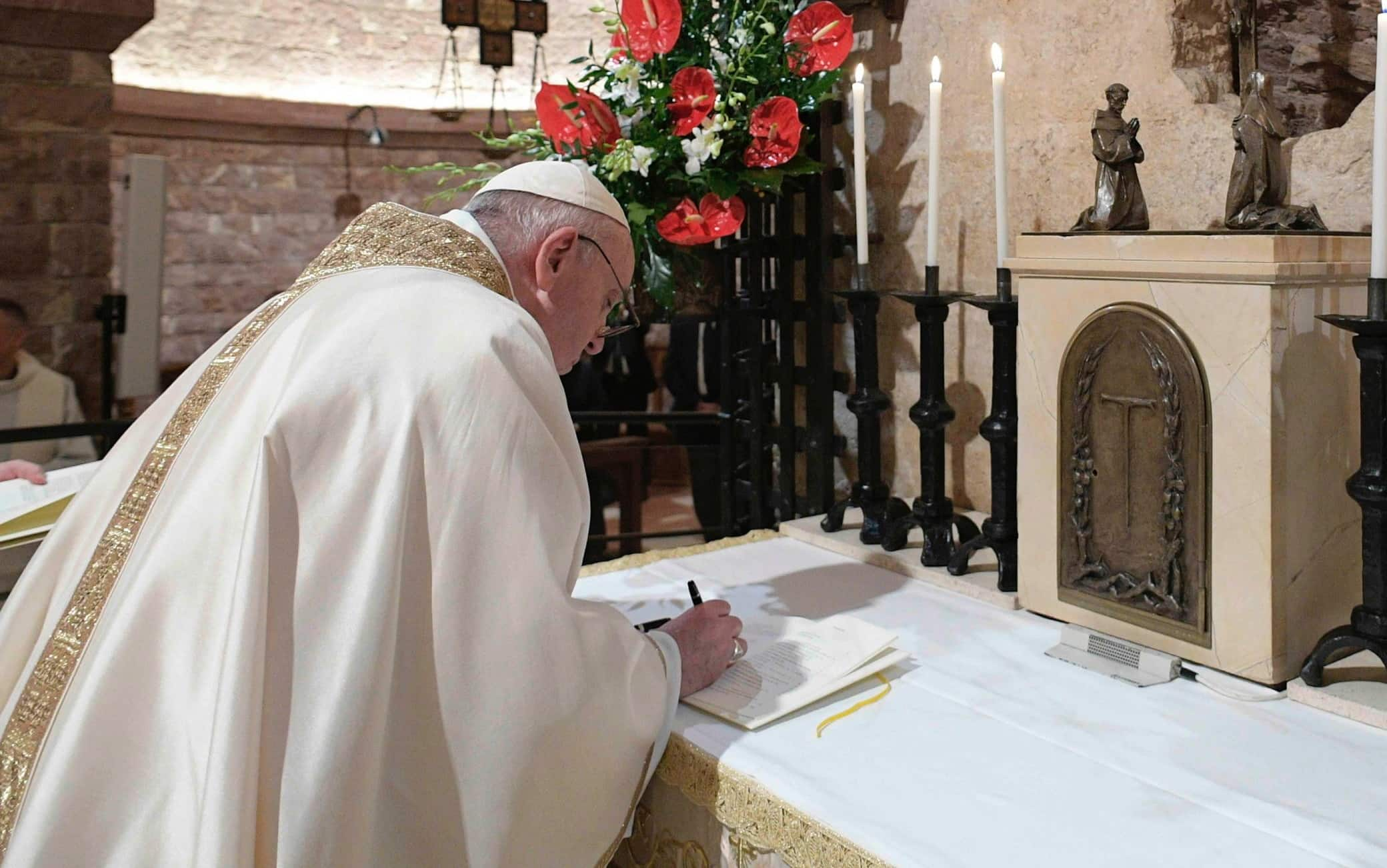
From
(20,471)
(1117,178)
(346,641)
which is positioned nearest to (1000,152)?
(1117,178)

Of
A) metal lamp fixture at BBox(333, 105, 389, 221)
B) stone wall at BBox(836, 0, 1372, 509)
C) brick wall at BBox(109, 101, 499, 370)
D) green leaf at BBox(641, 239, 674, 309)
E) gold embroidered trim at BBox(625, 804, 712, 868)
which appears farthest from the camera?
metal lamp fixture at BBox(333, 105, 389, 221)

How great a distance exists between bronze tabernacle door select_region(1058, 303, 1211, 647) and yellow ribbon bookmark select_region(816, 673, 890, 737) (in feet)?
1.36

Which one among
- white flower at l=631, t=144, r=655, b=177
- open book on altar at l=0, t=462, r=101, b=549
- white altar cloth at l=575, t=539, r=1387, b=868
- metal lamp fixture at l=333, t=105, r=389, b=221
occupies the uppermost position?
metal lamp fixture at l=333, t=105, r=389, b=221

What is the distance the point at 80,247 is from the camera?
5641 mm

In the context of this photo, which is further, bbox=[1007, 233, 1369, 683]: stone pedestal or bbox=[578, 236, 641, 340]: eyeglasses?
bbox=[578, 236, 641, 340]: eyeglasses

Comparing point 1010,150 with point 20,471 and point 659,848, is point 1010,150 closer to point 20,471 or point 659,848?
point 659,848

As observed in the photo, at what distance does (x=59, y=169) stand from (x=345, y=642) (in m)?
5.03

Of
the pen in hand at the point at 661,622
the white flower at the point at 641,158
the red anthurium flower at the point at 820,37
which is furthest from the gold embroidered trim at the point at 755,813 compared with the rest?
the red anthurium flower at the point at 820,37

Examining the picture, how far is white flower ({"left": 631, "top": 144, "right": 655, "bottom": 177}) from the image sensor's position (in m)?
2.43

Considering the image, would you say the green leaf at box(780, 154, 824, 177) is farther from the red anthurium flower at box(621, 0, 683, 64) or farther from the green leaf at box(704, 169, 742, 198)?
the red anthurium flower at box(621, 0, 683, 64)

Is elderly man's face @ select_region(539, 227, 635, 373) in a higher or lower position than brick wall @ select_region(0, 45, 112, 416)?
lower

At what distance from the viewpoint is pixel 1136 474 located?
1.91 meters

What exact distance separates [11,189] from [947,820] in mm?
5485

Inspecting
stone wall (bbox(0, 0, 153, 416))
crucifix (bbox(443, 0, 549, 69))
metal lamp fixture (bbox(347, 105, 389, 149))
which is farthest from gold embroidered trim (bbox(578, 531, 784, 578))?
metal lamp fixture (bbox(347, 105, 389, 149))
